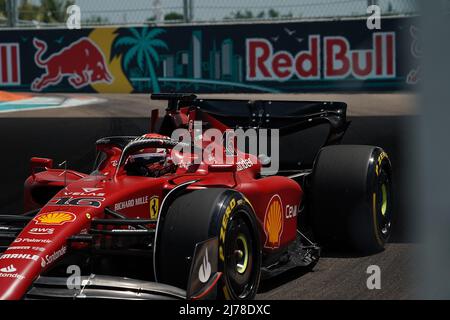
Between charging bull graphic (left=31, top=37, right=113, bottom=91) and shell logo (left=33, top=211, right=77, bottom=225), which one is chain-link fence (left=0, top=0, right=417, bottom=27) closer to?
charging bull graphic (left=31, top=37, right=113, bottom=91)

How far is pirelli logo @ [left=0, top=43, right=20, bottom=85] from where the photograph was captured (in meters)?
17.1

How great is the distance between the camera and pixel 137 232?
13.8 ft

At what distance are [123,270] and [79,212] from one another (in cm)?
63

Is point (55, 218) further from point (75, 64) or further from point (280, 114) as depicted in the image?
point (75, 64)

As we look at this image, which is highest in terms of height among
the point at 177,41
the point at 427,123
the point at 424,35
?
the point at 177,41

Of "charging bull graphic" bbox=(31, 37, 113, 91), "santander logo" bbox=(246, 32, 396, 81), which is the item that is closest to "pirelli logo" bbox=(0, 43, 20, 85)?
"charging bull graphic" bbox=(31, 37, 113, 91)

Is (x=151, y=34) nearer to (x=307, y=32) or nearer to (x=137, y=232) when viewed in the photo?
(x=307, y=32)

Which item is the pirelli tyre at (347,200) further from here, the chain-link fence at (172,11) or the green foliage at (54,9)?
the green foliage at (54,9)

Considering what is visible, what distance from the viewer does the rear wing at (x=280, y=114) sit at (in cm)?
671

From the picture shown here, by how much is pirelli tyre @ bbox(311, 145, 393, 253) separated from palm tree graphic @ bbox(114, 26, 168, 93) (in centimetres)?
1090

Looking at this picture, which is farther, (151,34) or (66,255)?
(151,34)

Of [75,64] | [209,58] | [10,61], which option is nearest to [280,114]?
[209,58]

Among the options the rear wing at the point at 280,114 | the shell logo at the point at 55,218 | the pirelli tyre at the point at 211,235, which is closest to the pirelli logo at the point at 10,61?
the rear wing at the point at 280,114
